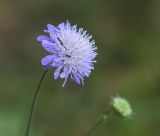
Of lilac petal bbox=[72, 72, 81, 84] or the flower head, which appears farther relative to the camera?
the flower head

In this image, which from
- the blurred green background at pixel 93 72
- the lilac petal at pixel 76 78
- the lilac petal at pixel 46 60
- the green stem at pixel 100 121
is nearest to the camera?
the lilac petal at pixel 46 60

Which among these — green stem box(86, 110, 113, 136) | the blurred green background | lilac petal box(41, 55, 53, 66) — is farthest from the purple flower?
the blurred green background

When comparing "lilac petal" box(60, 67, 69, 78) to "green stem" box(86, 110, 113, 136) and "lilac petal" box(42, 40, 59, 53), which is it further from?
"green stem" box(86, 110, 113, 136)

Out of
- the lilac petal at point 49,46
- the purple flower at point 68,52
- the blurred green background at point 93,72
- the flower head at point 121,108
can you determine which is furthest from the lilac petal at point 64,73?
the blurred green background at point 93,72

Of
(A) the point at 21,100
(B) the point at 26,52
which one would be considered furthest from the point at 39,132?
(B) the point at 26,52

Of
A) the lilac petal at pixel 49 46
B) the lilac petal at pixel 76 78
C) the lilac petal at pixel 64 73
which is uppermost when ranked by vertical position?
the lilac petal at pixel 49 46

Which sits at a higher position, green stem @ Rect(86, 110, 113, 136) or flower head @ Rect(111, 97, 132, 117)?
flower head @ Rect(111, 97, 132, 117)

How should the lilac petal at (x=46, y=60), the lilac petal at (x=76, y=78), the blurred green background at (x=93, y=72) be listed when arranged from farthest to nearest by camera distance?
the blurred green background at (x=93, y=72) < the lilac petal at (x=76, y=78) < the lilac petal at (x=46, y=60)

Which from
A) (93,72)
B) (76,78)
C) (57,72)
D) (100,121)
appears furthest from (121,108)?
(93,72)

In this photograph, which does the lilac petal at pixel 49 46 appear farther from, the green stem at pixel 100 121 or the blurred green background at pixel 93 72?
the blurred green background at pixel 93 72
